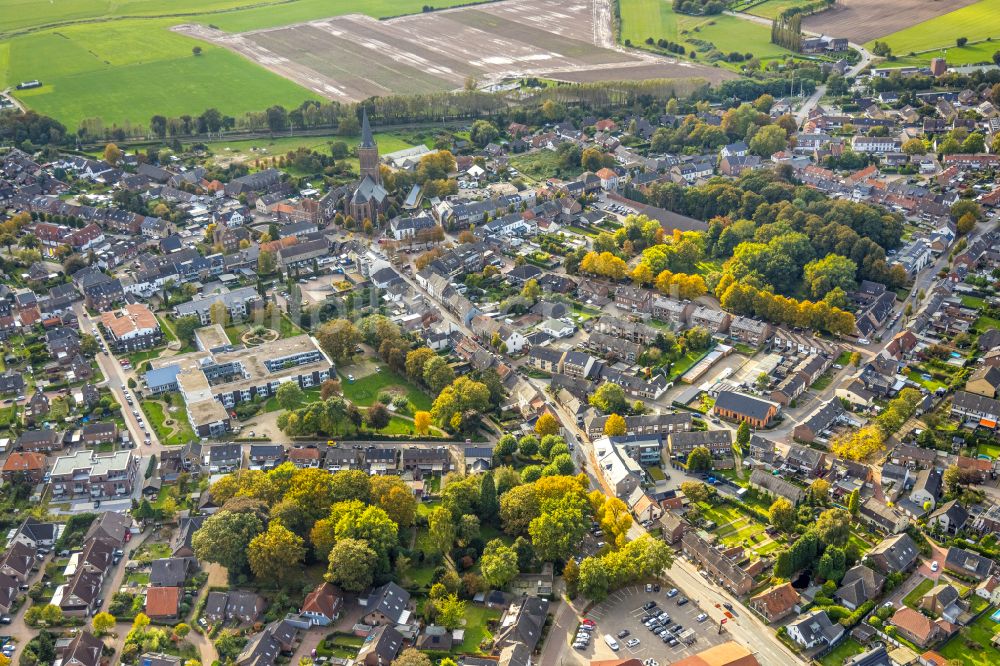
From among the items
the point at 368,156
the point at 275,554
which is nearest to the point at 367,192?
the point at 368,156

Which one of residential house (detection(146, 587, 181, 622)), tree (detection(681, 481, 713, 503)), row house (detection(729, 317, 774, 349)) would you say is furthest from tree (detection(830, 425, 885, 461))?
residential house (detection(146, 587, 181, 622))

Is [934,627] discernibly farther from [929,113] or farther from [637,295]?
[929,113]

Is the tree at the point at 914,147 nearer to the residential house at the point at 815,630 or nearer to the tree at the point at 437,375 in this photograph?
the tree at the point at 437,375

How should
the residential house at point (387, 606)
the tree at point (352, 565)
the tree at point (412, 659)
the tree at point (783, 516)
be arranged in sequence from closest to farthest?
the tree at point (412, 659) → the residential house at point (387, 606) → the tree at point (352, 565) → the tree at point (783, 516)

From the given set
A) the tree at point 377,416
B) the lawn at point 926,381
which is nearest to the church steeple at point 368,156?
the tree at point 377,416

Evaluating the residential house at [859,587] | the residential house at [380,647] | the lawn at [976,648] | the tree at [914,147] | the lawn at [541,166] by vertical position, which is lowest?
the lawn at [976,648]

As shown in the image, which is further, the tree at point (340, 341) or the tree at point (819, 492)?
the tree at point (340, 341)

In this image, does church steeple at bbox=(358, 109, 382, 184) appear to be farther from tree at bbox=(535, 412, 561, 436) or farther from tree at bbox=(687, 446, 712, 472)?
tree at bbox=(687, 446, 712, 472)

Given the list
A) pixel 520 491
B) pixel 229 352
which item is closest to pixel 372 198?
pixel 229 352
